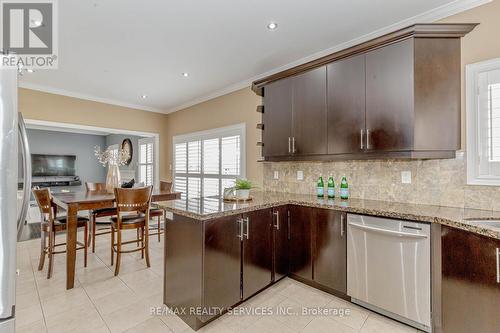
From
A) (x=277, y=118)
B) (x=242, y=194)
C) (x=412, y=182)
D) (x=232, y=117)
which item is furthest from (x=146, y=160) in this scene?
(x=412, y=182)

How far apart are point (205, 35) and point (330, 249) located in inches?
100

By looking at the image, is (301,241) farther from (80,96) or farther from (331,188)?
(80,96)

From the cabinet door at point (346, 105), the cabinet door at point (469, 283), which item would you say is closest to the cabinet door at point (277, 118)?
the cabinet door at point (346, 105)

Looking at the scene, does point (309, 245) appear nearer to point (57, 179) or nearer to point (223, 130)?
point (223, 130)

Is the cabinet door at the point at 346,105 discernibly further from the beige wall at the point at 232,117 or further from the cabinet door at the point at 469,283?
the beige wall at the point at 232,117

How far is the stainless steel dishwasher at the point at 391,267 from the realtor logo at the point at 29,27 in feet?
9.96

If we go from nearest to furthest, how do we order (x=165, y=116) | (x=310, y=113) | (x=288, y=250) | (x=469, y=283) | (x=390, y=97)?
(x=469, y=283), (x=390, y=97), (x=288, y=250), (x=310, y=113), (x=165, y=116)

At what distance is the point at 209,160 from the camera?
15.8 feet

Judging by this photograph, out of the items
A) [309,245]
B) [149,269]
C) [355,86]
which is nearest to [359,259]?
[309,245]

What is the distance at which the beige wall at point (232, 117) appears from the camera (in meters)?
3.91

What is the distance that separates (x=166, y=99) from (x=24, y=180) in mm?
4041

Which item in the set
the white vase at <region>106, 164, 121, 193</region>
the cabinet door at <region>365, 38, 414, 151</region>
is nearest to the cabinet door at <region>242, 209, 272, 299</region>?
the cabinet door at <region>365, 38, 414, 151</region>

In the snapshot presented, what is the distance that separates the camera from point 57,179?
8680 mm

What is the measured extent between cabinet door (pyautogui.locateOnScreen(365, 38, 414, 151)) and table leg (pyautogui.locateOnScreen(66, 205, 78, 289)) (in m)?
3.10
